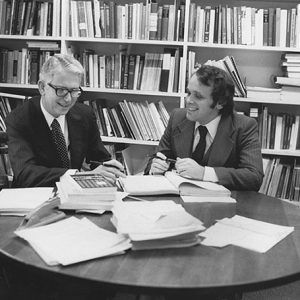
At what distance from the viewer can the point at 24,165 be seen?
1.85 metres

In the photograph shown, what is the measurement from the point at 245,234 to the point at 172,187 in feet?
1.60

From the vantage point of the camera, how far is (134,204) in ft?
4.54

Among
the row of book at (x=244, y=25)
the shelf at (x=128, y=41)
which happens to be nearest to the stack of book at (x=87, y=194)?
the shelf at (x=128, y=41)

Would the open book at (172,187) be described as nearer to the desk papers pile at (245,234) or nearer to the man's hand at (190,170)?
the man's hand at (190,170)

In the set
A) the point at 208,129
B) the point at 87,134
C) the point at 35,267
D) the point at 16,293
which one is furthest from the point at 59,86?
the point at 35,267

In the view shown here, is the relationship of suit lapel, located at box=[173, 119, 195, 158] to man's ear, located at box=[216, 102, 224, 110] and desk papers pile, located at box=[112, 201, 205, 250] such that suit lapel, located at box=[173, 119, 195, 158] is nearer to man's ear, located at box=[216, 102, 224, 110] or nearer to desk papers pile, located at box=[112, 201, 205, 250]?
man's ear, located at box=[216, 102, 224, 110]

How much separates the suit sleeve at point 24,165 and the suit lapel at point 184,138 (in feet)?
2.09

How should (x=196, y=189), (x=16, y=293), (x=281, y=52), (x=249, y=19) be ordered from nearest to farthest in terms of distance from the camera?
(x=16, y=293), (x=196, y=189), (x=249, y=19), (x=281, y=52)

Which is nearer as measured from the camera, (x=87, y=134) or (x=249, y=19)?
(x=87, y=134)

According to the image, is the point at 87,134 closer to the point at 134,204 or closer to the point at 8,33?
the point at 134,204

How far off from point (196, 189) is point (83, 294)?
60 centimetres

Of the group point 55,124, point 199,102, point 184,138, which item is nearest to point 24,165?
point 55,124

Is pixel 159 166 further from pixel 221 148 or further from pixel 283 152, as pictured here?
pixel 283 152

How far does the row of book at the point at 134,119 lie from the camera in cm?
297
